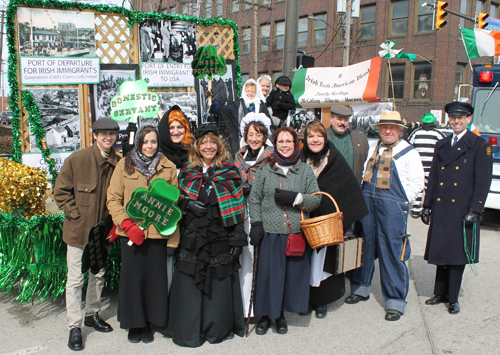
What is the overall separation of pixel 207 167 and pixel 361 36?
2521 cm

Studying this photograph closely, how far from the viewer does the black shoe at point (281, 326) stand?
148 inches

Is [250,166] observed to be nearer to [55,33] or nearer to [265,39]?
[55,33]

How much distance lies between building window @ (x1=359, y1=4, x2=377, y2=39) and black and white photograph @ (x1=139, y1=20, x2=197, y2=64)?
22068 millimetres

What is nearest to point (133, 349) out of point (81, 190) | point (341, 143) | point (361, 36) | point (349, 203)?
point (81, 190)

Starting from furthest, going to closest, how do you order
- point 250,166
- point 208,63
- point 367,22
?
point 367,22
point 208,63
point 250,166

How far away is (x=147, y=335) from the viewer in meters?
3.58

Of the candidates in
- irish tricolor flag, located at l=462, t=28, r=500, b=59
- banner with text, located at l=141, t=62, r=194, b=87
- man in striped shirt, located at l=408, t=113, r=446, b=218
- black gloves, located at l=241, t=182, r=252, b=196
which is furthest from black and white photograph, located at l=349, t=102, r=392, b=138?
black gloves, located at l=241, t=182, r=252, b=196

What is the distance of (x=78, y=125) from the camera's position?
212 inches

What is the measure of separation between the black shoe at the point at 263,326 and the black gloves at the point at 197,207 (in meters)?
1.17

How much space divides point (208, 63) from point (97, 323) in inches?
140

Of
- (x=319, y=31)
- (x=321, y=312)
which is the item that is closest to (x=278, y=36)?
(x=319, y=31)

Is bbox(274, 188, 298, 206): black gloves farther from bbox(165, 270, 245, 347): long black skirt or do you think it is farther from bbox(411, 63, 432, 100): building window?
bbox(411, 63, 432, 100): building window

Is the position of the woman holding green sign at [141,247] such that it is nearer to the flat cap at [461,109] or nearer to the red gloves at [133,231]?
the red gloves at [133,231]

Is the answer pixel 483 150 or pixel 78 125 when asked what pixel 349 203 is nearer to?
pixel 483 150
